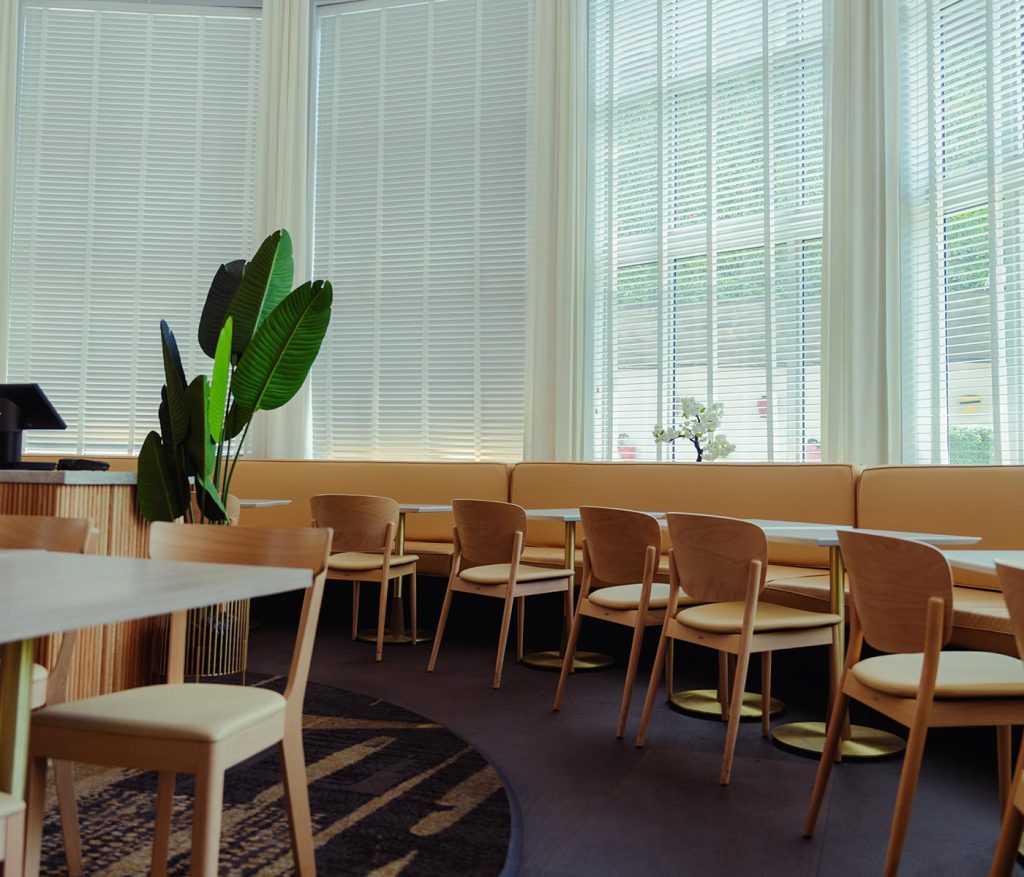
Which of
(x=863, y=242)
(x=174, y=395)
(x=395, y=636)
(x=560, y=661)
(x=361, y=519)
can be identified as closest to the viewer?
(x=174, y=395)

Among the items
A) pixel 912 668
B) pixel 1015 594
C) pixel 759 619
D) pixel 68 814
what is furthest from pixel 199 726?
pixel 759 619

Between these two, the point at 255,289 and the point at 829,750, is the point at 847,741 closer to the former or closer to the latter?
the point at 829,750

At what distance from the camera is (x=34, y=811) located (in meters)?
1.53

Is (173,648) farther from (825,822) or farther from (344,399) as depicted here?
(344,399)

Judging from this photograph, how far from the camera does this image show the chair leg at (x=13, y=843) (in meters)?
1.13

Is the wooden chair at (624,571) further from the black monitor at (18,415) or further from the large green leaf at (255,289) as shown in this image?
the black monitor at (18,415)

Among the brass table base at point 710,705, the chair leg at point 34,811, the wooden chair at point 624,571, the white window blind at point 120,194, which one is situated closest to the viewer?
the chair leg at point 34,811

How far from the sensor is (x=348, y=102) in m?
6.55

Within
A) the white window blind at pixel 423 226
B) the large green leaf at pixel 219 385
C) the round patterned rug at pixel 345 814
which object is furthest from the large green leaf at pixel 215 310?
the white window blind at pixel 423 226

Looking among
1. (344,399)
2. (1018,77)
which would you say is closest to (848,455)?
(1018,77)

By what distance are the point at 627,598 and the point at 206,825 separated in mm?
2124

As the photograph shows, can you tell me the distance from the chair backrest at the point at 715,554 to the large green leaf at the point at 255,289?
2034 mm

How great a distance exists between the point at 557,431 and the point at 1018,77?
10.3ft

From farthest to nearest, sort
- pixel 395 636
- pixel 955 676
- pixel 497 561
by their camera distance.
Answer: pixel 395 636 → pixel 497 561 → pixel 955 676
